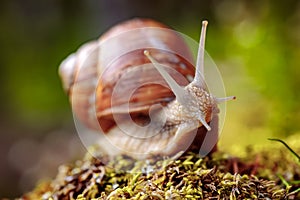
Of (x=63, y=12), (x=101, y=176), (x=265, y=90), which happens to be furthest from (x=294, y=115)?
(x=63, y=12)

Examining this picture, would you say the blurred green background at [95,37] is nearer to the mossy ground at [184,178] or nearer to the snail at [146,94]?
the mossy ground at [184,178]

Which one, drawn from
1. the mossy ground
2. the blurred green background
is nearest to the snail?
the mossy ground

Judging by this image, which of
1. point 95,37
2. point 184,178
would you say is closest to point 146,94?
point 184,178

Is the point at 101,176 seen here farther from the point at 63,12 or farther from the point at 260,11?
the point at 63,12

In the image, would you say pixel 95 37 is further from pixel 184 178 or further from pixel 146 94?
pixel 184 178

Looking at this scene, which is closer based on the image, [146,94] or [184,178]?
[184,178]
